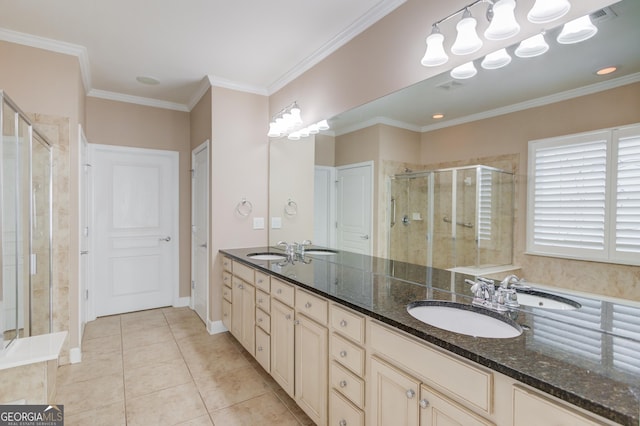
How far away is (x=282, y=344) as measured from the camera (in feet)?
6.94

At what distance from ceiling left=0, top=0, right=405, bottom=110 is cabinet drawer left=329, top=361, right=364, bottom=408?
2.12 metres

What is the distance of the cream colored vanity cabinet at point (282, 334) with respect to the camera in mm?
2010

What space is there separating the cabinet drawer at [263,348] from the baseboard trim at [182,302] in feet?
7.09

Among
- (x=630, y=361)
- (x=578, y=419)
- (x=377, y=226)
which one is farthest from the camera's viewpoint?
(x=377, y=226)

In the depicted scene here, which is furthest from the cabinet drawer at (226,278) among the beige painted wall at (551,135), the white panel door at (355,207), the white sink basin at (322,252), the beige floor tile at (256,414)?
the beige painted wall at (551,135)

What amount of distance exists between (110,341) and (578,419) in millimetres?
3652

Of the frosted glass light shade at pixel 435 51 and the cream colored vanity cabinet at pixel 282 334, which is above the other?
the frosted glass light shade at pixel 435 51

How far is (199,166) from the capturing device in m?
3.87

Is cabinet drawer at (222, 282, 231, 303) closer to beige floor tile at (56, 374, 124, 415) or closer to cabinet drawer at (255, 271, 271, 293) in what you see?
cabinet drawer at (255, 271, 271, 293)

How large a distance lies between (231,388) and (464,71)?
8.25 ft

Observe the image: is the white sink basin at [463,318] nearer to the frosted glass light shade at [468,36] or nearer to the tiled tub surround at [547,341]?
the tiled tub surround at [547,341]

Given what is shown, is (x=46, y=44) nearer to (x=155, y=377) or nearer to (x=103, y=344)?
(x=103, y=344)

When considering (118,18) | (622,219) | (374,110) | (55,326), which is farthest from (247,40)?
(55,326)

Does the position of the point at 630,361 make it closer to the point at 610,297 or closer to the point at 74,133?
the point at 610,297
